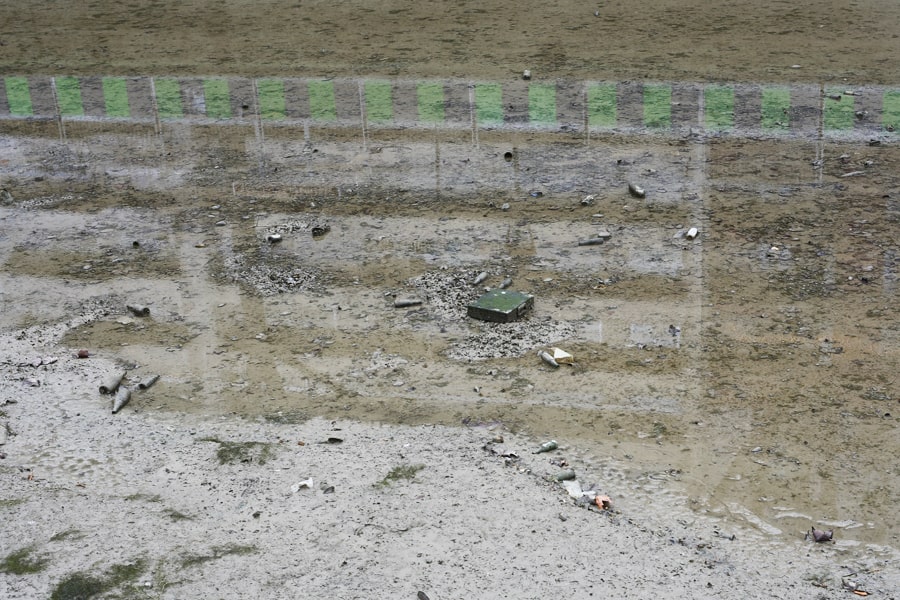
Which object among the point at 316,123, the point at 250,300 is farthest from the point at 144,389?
the point at 316,123

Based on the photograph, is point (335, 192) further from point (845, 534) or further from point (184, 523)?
point (845, 534)

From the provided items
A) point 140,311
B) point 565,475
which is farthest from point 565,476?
point 140,311

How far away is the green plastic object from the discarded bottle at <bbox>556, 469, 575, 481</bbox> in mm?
1330

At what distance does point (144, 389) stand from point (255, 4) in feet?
27.4

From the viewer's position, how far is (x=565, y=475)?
13.2 feet

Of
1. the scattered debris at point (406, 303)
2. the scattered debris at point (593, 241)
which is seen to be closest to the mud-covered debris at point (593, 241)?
the scattered debris at point (593, 241)

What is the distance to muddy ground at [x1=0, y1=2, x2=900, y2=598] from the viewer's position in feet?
12.0

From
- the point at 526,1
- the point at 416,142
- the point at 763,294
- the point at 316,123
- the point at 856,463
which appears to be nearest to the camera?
the point at 856,463

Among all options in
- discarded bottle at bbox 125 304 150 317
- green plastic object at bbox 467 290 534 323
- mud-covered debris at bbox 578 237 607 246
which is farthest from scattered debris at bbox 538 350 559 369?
discarded bottle at bbox 125 304 150 317

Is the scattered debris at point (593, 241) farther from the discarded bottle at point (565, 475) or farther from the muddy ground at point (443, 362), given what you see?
the discarded bottle at point (565, 475)

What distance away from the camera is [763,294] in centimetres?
539

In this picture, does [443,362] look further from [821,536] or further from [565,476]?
[821,536]

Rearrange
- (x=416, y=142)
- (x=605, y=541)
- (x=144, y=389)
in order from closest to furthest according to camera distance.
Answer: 1. (x=605, y=541)
2. (x=144, y=389)
3. (x=416, y=142)

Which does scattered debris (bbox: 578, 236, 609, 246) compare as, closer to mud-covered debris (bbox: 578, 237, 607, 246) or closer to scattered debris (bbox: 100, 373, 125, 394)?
mud-covered debris (bbox: 578, 237, 607, 246)
